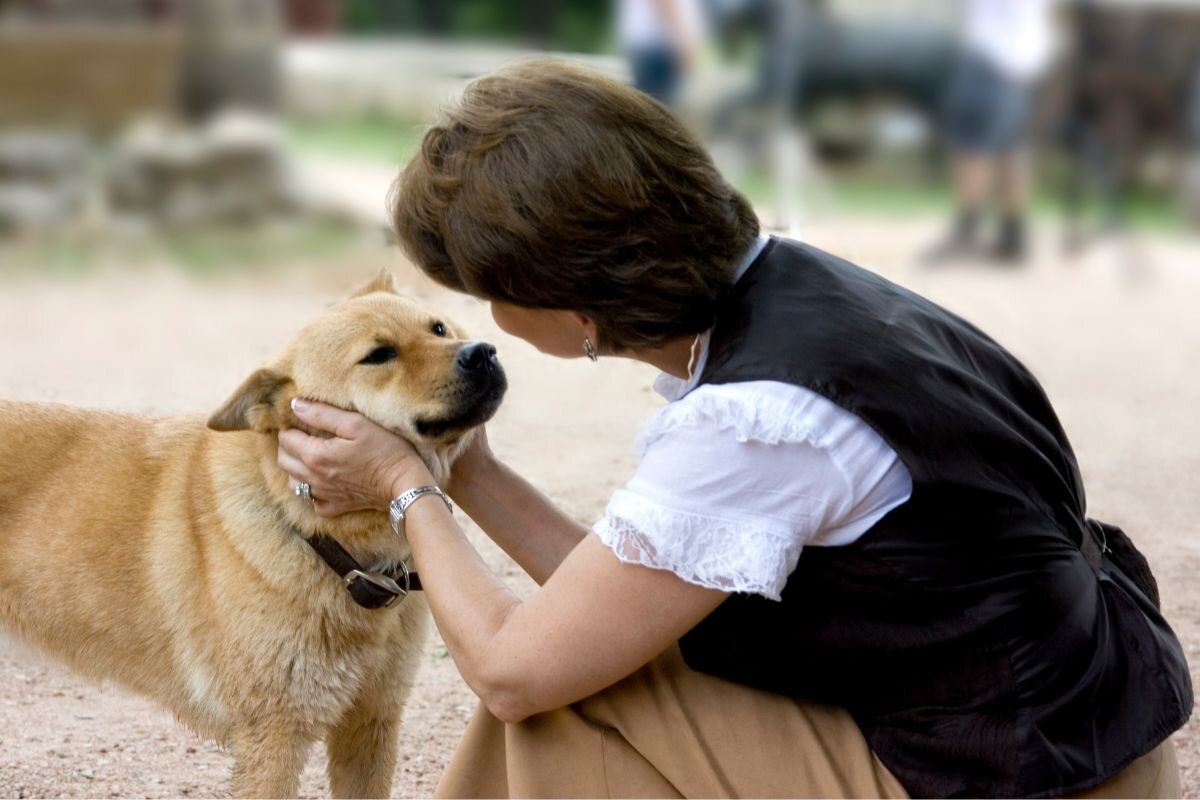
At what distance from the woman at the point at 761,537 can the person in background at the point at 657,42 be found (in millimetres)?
7774

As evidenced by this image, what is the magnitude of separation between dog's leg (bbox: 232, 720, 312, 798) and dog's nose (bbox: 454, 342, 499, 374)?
80 cm

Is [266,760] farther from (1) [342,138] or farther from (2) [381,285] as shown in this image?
(1) [342,138]

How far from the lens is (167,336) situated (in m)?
8.22

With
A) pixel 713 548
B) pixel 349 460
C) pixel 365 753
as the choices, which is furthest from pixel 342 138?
pixel 713 548

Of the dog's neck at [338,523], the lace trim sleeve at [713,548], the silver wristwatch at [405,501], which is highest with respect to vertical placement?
the lace trim sleeve at [713,548]

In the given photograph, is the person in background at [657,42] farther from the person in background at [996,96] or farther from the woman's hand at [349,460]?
the woman's hand at [349,460]

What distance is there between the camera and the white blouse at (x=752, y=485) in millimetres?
2041

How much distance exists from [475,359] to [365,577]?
1.50 ft

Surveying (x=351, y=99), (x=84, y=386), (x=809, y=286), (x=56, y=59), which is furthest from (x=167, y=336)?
(x=809, y=286)

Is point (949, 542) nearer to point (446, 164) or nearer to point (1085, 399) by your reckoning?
point (446, 164)

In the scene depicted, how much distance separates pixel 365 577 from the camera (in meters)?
2.73

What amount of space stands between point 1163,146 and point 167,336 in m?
8.10

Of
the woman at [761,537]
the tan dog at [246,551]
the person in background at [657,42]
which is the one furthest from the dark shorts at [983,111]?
the woman at [761,537]

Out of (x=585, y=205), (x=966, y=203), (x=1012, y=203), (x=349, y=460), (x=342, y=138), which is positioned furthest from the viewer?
(x=342, y=138)
